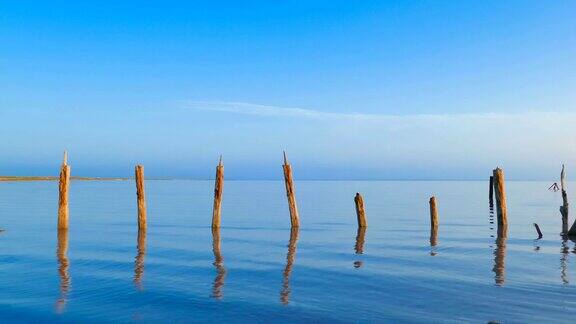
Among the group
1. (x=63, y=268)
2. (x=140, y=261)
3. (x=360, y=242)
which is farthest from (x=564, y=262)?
(x=63, y=268)

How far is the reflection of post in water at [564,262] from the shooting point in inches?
550

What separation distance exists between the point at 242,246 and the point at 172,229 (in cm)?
809

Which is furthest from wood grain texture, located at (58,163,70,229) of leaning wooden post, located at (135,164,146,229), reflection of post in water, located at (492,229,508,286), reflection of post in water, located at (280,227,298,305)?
reflection of post in water, located at (492,229,508,286)

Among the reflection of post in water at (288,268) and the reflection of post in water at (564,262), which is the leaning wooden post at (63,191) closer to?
the reflection of post in water at (288,268)

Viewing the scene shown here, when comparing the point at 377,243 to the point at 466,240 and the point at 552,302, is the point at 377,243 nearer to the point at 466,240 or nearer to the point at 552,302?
the point at 466,240

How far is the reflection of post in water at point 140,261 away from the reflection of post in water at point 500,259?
9.42 meters

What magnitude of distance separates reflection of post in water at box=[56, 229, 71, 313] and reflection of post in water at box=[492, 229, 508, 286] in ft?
34.9

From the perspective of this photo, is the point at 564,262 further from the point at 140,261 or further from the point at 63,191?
the point at 63,191

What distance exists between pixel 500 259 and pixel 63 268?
1426 centimetres

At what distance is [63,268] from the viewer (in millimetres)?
14859

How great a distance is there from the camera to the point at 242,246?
20453 mm

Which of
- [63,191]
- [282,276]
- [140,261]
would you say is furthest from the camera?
[63,191]

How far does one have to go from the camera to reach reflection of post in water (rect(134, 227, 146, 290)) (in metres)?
13.1

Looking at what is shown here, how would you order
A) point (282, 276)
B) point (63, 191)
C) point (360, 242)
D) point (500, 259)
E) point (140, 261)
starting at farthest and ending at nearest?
point (63, 191) → point (360, 242) → point (500, 259) → point (140, 261) → point (282, 276)
